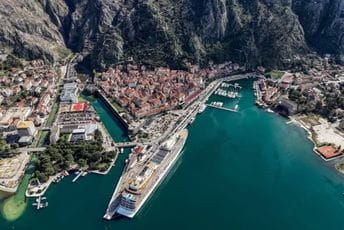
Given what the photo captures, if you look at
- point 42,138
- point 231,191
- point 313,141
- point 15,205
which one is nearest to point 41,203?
point 15,205

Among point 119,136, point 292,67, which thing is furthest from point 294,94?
point 119,136

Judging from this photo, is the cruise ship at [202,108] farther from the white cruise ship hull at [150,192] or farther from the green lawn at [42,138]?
the green lawn at [42,138]

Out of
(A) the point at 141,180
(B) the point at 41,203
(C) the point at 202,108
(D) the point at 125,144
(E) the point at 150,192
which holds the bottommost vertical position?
(B) the point at 41,203

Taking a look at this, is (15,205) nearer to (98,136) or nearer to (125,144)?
(98,136)

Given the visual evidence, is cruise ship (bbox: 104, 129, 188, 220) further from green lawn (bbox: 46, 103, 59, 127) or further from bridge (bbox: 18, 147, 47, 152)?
green lawn (bbox: 46, 103, 59, 127)

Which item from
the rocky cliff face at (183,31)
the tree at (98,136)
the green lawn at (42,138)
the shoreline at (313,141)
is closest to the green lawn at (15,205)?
the green lawn at (42,138)
